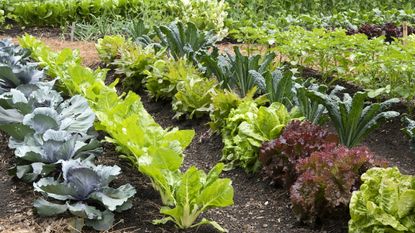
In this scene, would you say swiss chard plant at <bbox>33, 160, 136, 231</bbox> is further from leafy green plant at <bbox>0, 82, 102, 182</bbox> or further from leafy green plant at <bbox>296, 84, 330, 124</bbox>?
leafy green plant at <bbox>296, 84, 330, 124</bbox>

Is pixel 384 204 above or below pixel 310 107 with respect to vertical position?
above

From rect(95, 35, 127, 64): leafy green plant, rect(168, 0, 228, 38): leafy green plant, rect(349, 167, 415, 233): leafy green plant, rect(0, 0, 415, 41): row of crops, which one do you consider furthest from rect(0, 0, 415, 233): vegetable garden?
rect(0, 0, 415, 41): row of crops

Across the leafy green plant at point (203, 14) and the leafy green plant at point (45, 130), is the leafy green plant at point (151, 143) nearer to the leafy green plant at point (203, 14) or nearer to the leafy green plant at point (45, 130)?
the leafy green plant at point (45, 130)

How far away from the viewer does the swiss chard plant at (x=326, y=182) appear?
140 inches

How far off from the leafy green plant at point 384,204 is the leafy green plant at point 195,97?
240cm

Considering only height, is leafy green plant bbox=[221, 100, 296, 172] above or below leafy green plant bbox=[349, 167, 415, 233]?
below

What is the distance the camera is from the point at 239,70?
5770 millimetres

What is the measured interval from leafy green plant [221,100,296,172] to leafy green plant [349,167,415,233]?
1161 millimetres

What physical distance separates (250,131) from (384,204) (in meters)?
1.48

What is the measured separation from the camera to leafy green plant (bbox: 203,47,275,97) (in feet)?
18.8

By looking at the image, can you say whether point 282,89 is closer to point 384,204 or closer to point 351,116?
point 351,116

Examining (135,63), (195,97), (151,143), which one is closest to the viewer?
(151,143)

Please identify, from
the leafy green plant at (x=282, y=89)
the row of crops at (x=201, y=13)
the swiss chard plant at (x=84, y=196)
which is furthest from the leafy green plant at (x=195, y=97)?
the row of crops at (x=201, y=13)

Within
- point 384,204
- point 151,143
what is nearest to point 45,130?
point 151,143
